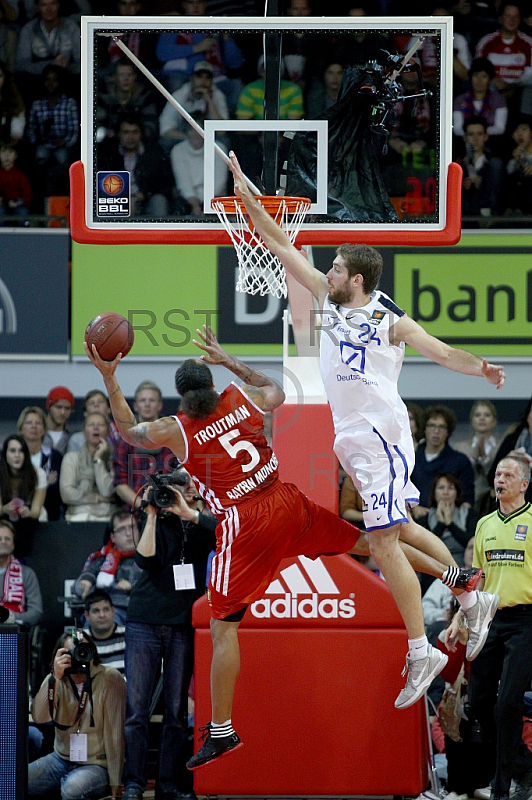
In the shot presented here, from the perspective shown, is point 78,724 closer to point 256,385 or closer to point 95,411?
point 256,385

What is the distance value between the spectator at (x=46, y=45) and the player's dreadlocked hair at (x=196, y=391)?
5.56 metres

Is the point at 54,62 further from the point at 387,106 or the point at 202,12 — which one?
the point at 387,106

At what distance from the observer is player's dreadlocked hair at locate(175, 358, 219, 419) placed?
6406mm

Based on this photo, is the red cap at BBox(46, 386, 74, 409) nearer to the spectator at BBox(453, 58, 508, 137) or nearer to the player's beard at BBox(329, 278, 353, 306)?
the spectator at BBox(453, 58, 508, 137)

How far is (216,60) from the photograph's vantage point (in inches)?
290

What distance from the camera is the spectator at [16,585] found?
862cm

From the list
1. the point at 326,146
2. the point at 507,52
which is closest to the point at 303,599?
the point at 326,146

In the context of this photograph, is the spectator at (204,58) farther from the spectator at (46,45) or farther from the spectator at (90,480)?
the spectator at (46,45)

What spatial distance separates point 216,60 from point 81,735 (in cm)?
460

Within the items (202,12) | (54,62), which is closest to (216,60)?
(202,12)

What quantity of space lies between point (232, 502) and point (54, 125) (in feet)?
19.0

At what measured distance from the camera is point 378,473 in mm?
6098

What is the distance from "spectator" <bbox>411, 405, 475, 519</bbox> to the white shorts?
324 cm

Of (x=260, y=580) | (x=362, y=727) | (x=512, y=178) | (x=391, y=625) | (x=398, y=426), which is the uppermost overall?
(x=512, y=178)
